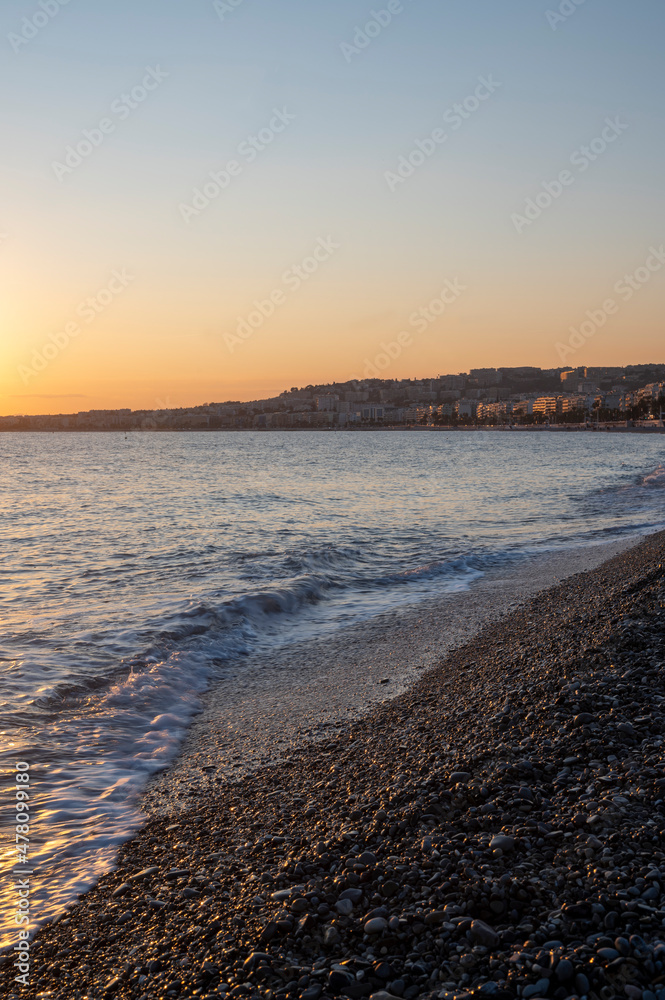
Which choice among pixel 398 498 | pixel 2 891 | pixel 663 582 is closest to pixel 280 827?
pixel 2 891

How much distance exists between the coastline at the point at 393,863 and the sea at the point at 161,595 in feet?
2.45

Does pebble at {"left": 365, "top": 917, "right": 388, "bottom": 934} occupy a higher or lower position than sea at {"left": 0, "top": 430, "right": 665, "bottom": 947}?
higher

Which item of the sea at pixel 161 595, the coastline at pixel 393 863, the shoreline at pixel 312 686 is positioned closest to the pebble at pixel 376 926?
the coastline at pixel 393 863

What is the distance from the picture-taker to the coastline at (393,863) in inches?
121

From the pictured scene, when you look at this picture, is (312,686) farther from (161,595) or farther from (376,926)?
(161,595)

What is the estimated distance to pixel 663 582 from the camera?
10.3 m

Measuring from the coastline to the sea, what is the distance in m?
0.75

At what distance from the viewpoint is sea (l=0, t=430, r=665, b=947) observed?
5922 millimetres

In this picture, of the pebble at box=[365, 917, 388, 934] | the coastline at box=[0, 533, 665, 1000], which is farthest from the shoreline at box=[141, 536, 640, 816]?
the pebble at box=[365, 917, 388, 934]

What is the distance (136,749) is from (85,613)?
5757 millimetres

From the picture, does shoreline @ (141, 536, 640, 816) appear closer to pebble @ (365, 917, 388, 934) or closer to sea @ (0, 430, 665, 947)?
sea @ (0, 430, 665, 947)

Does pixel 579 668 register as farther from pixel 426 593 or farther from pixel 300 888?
pixel 426 593

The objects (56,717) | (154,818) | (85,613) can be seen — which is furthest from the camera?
(85,613)

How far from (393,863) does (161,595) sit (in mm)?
10600
